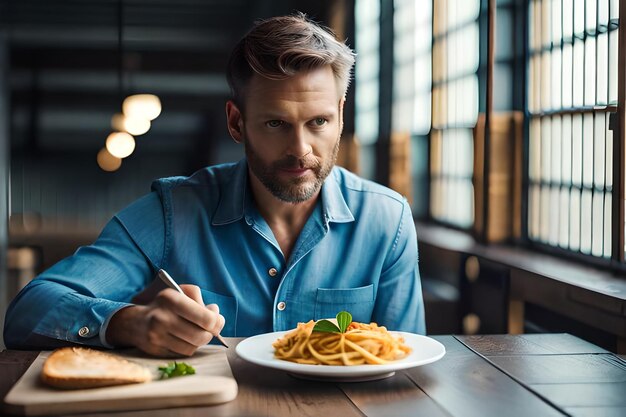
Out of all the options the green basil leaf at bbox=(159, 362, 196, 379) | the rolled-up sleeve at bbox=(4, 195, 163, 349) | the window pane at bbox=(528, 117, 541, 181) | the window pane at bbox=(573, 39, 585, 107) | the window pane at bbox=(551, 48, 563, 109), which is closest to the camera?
the green basil leaf at bbox=(159, 362, 196, 379)

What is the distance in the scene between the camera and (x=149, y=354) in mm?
1579

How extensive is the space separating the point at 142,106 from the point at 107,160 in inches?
14.8

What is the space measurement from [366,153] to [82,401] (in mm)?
4495

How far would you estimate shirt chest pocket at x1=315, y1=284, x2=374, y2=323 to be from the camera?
6.84 feet

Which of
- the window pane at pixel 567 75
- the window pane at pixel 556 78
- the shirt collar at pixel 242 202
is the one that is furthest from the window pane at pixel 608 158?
the shirt collar at pixel 242 202

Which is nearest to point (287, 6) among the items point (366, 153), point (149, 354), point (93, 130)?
point (366, 153)

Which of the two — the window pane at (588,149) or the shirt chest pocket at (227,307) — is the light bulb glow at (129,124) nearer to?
the window pane at (588,149)

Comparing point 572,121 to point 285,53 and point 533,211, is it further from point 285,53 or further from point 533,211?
point 285,53

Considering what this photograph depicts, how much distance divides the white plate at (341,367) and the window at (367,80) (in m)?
Answer: 3.93

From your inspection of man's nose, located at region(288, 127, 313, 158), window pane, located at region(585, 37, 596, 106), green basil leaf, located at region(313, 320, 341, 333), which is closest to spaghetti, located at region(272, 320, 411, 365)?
green basil leaf, located at region(313, 320, 341, 333)

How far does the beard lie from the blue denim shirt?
12 cm

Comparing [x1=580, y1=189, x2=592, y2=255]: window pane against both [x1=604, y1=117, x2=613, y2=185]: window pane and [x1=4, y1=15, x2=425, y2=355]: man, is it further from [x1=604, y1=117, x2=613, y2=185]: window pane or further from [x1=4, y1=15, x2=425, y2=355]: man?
[x1=4, y1=15, x2=425, y2=355]: man

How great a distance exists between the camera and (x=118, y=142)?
16.5 feet

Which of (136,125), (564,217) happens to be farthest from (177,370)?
(136,125)
